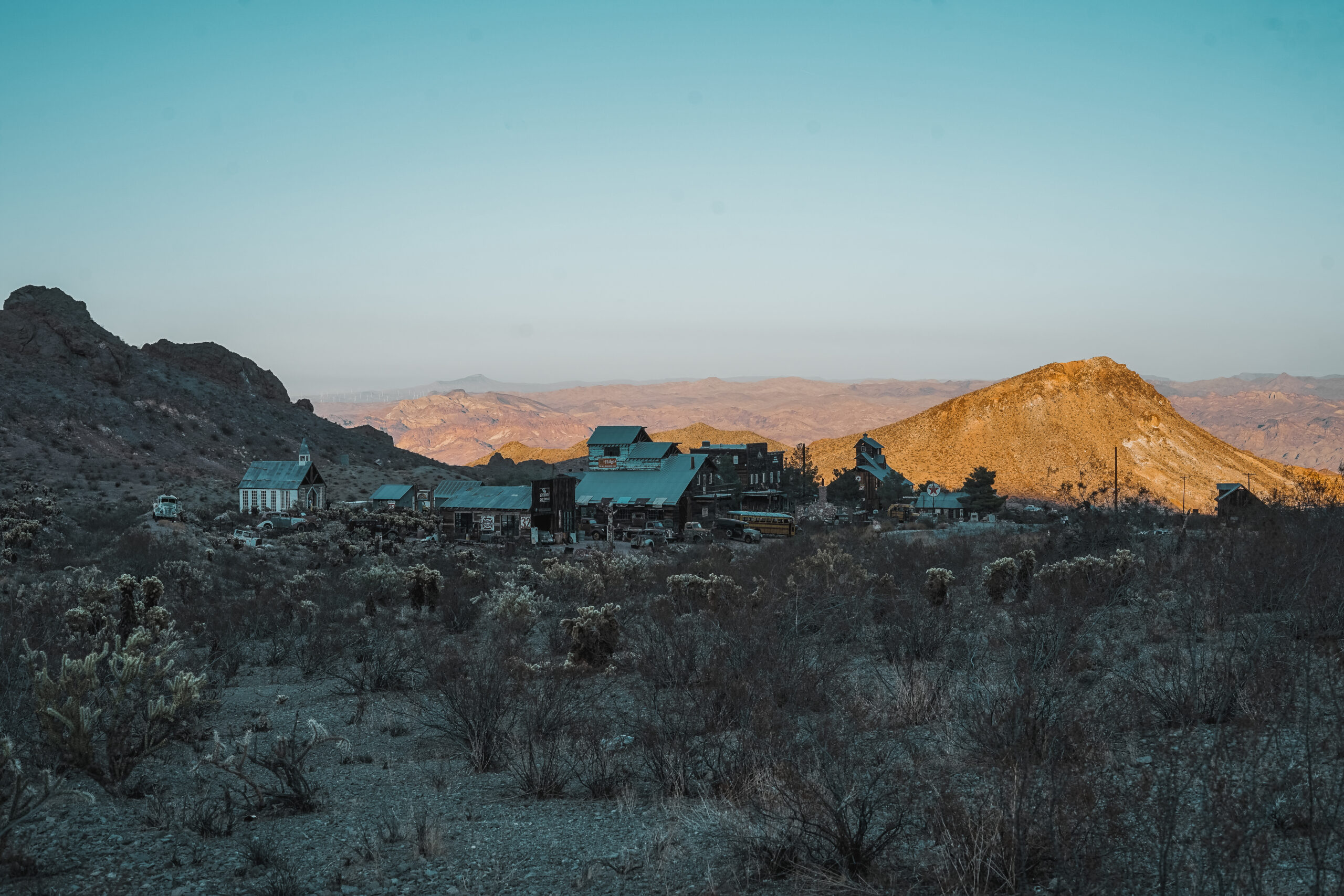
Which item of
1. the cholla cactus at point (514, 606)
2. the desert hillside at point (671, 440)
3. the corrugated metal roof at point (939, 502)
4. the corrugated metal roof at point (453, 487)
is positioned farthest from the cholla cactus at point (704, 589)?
the desert hillside at point (671, 440)

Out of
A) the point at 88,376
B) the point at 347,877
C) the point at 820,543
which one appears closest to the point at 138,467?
the point at 88,376

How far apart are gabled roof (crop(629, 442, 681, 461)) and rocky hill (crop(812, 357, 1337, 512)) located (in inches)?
1166

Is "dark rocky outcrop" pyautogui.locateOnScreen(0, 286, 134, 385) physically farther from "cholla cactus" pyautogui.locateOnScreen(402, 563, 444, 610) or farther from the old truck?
"cholla cactus" pyautogui.locateOnScreen(402, 563, 444, 610)

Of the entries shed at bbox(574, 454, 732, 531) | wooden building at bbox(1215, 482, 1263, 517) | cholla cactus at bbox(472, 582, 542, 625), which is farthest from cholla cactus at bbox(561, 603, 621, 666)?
shed at bbox(574, 454, 732, 531)

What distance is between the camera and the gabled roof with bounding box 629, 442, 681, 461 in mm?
52188

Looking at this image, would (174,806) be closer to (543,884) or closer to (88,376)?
(543,884)

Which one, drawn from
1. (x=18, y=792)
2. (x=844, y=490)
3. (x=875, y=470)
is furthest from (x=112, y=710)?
(x=875, y=470)

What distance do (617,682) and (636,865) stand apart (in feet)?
20.9

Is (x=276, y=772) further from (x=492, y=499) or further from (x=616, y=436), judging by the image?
(x=616, y=436)

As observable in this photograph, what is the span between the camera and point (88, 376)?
254 feet

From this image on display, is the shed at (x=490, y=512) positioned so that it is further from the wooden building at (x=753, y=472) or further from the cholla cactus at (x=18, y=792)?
the cholla cactus at (x=18, y=792)

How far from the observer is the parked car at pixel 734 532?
1717 inches

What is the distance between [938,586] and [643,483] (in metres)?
32.2

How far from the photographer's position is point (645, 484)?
49031mm
